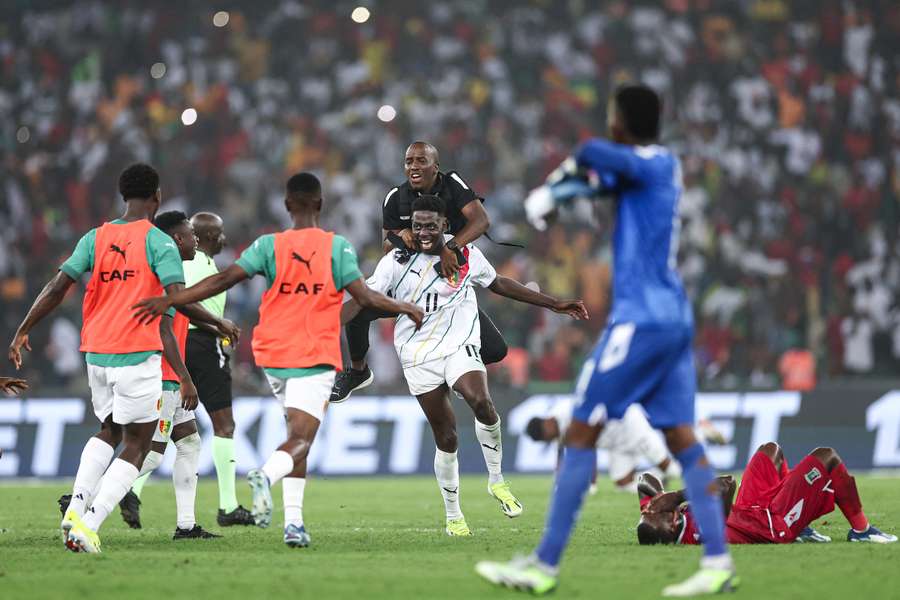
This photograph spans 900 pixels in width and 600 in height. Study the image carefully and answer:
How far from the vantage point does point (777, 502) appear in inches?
323

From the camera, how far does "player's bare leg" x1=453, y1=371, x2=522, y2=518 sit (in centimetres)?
961

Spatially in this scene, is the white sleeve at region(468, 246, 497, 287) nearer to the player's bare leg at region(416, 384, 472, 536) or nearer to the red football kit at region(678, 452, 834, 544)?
the player's bare leg at region(416, 384, 472, 536)

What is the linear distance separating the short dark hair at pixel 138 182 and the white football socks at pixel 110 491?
1713mm

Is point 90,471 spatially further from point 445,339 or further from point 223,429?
point 445,339

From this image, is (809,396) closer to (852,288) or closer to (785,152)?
(852,288)

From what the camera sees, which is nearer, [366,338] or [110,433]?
[110,433]

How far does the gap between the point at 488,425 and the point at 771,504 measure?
91.4 inches

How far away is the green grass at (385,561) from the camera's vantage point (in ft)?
20.2

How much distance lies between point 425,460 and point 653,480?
28.2ft

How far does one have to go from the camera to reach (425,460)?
16.9 m

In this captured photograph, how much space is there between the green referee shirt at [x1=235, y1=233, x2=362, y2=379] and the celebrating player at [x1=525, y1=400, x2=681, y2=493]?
4.96 ft

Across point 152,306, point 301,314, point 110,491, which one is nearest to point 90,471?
point 110,491

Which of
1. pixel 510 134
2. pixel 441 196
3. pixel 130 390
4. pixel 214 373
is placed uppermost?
pixel 510 134

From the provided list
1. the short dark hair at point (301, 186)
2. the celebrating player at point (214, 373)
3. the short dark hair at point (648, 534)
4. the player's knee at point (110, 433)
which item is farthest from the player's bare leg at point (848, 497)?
the celebrating player at point (214, 373)
